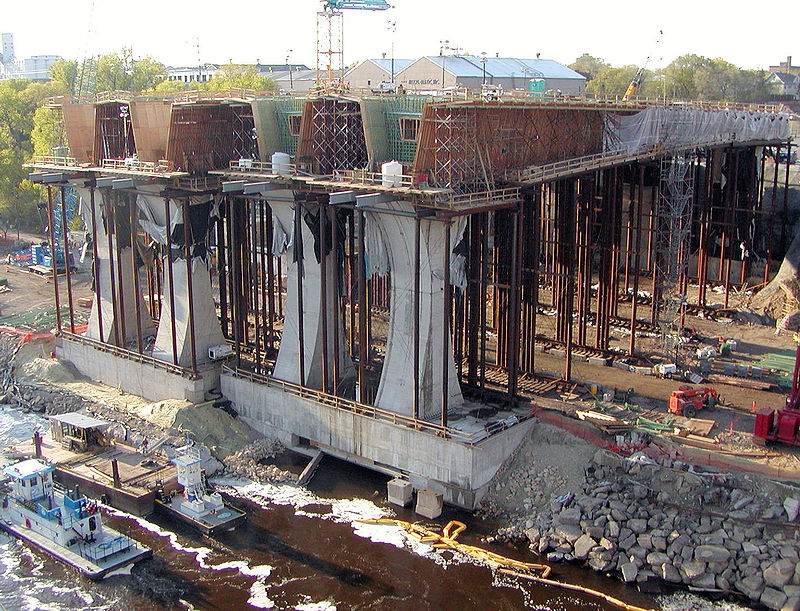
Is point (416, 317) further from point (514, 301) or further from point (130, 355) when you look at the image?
point (130, 355)

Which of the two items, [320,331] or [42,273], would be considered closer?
[320,331]

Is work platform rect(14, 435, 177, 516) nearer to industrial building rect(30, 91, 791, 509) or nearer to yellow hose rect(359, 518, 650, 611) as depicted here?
industrial building rect(30, 91, 791, 509)

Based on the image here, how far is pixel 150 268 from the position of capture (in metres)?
49.1

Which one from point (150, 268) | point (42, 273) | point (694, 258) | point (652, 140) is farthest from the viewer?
point (42, 273)

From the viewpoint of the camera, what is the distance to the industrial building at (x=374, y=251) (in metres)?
34.5

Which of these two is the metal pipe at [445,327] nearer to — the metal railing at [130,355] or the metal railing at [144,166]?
the metal railing at [130,355]

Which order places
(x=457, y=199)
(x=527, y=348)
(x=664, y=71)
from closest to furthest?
(x=457, y=199) → (x=527, y=348) → (x=664, y=71)

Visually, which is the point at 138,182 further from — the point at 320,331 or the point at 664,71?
the point at 664,71

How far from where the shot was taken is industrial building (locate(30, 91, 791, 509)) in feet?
113

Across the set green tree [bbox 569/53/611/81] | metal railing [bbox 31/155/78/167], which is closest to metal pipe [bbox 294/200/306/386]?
metal railing [bbox 31/155/78/167]

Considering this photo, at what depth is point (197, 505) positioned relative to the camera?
3297 centimetres

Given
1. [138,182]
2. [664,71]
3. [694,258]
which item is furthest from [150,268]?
[664,71]

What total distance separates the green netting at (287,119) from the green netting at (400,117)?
5.21 meters

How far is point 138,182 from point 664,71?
9399 cm
